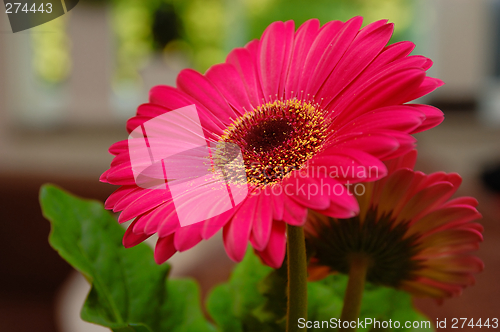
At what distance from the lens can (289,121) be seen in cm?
22

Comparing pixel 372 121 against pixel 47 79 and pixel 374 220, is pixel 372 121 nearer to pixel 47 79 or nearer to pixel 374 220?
pixel 374 220

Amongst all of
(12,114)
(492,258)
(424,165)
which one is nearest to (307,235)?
(492,258)

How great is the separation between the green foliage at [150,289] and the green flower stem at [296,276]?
3cm

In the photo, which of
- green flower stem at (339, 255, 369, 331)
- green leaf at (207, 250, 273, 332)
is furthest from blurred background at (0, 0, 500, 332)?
green flower stem at (339, 255, 369, 331)

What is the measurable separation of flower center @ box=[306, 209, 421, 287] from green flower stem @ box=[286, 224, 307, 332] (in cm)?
3

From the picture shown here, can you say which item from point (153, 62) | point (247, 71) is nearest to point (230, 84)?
point (247, 71)

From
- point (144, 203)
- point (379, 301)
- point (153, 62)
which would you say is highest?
point (153, 62)

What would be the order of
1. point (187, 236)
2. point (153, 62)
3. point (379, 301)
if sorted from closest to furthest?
point (187, 236) < point (379, 301) < point (153, 62)

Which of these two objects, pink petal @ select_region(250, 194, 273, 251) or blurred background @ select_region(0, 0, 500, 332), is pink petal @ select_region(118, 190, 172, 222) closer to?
pink petal @ select_region(250, 194, 273, 251)

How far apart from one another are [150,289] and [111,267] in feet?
0.08

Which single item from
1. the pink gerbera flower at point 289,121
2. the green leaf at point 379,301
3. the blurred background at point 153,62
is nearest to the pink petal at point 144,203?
the pink gerbera flower at point 289,121

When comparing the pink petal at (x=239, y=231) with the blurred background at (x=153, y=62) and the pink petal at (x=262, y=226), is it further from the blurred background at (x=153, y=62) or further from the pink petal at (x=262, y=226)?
the blurred background at (x=153, y=62)

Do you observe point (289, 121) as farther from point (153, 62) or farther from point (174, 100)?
point (153, 62)

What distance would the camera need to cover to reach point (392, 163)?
165mm
